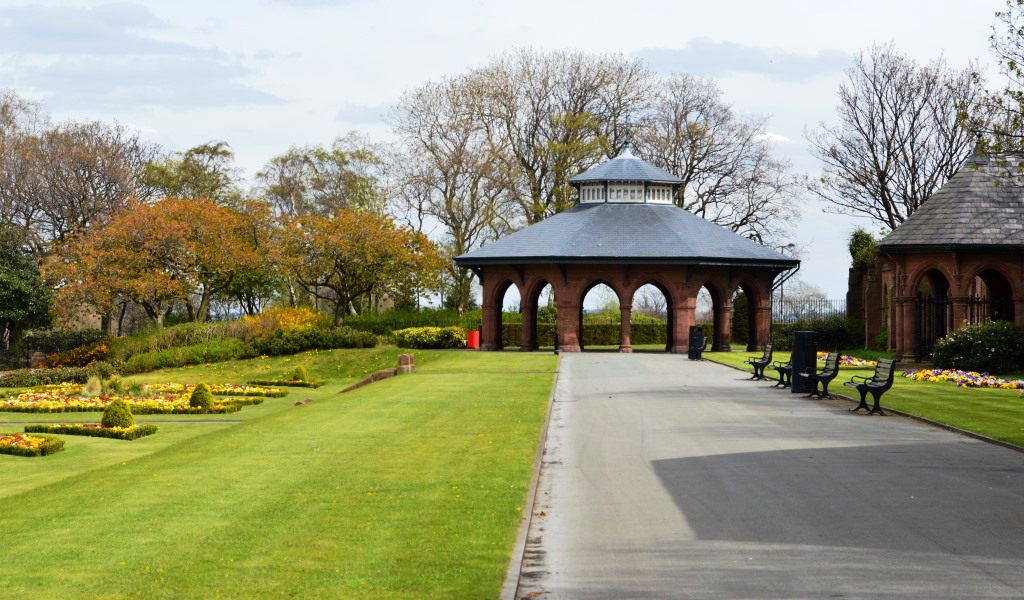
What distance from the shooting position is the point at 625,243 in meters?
48.6

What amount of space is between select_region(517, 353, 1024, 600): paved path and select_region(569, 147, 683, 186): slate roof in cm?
3286

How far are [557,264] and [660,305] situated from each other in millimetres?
51046

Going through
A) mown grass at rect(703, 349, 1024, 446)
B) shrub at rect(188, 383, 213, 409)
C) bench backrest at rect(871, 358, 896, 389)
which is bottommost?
shrub at rect(188, 383, 213, 409)

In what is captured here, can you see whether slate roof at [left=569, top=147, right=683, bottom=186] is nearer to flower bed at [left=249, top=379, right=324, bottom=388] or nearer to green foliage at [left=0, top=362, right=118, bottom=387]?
flower bed at [left=249, top=379, right=324, bottom=388]

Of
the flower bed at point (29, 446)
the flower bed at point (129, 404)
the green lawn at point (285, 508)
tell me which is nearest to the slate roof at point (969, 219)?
the green lawn at point (285, 508)

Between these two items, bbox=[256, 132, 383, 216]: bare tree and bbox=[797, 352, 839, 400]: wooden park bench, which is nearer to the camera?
bbox=[797, 352, 839, 400]: wooden park bench

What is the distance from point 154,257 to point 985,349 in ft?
111

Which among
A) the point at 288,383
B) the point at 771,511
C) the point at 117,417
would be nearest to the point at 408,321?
the point at 288,383

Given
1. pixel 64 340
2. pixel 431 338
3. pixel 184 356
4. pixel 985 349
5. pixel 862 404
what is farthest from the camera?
pixel 64 340

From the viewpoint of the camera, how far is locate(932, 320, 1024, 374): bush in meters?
32.9

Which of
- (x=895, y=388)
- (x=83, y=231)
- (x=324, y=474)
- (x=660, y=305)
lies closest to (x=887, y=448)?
(x=324, y=474)

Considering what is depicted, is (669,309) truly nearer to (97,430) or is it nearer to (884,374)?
(884,374)

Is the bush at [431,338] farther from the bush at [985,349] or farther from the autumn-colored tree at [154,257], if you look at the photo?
the bush at [985,349]

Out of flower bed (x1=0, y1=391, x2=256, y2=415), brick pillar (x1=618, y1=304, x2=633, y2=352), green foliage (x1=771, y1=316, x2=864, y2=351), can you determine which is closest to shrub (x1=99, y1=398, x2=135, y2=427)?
flower bed (x1=0, y1=391, x2=256, y2=415)
